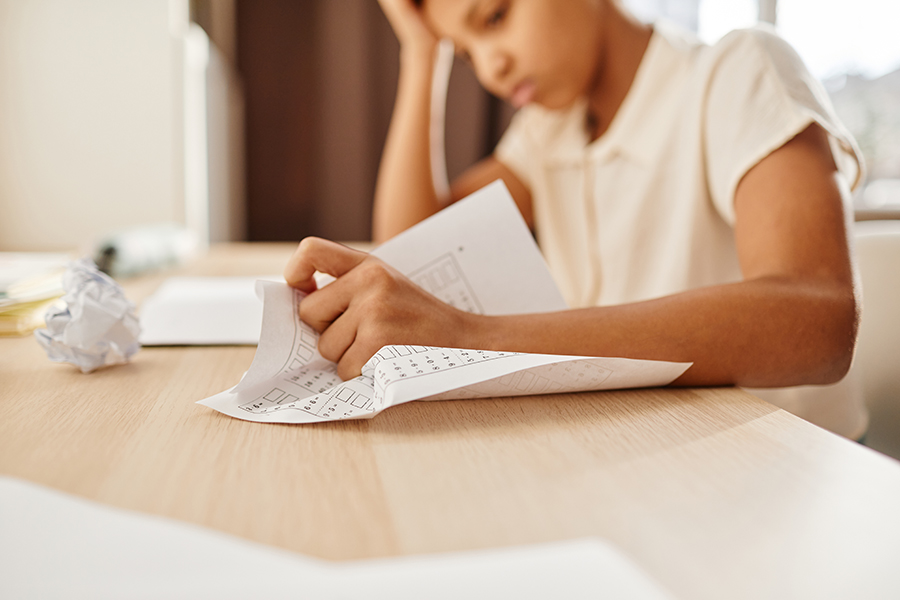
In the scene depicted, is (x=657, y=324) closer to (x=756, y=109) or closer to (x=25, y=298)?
(x=756, y=109)

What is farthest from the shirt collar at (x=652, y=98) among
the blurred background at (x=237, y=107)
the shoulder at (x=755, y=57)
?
the blurred background at (x=237, y=107)

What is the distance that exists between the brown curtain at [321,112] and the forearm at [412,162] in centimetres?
93

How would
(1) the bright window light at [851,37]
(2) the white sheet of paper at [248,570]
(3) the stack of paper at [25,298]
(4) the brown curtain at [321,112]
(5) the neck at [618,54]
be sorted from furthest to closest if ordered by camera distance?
(1) the bright window light at [851,37] → (4) the brown curtain at [321,112] → (5) the neck at [618,54] → (3) the stack of paper at [25,298] → (2) the white sheet of paper at [248,570]

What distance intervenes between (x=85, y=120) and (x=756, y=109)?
53.0 inches

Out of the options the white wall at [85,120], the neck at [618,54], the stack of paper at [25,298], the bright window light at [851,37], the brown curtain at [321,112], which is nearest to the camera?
the stack of paper at [25,298]

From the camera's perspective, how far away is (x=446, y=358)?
349 mm

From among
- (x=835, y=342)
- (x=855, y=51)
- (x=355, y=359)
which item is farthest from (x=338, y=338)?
(x=855, y=51)

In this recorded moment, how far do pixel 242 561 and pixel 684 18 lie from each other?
7.99 ft

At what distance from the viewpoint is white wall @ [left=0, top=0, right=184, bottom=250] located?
4.19 feet

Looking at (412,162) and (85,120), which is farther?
(85,120)

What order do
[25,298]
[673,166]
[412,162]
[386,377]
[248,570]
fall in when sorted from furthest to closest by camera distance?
[412,162] → [673,166] → [25,298] → [386,377] → [248,570]

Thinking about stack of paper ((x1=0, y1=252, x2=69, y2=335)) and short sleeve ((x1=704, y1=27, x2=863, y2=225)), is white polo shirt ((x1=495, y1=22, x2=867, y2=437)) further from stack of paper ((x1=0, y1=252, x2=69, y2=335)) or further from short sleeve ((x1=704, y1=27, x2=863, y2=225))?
stack of paper ((x1=0, y1=252, x2=69, y2=335))

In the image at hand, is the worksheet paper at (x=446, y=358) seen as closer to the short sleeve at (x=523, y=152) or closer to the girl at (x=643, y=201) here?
the girl at (x=643, y=201)

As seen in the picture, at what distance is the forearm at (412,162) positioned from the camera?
1.08 m
